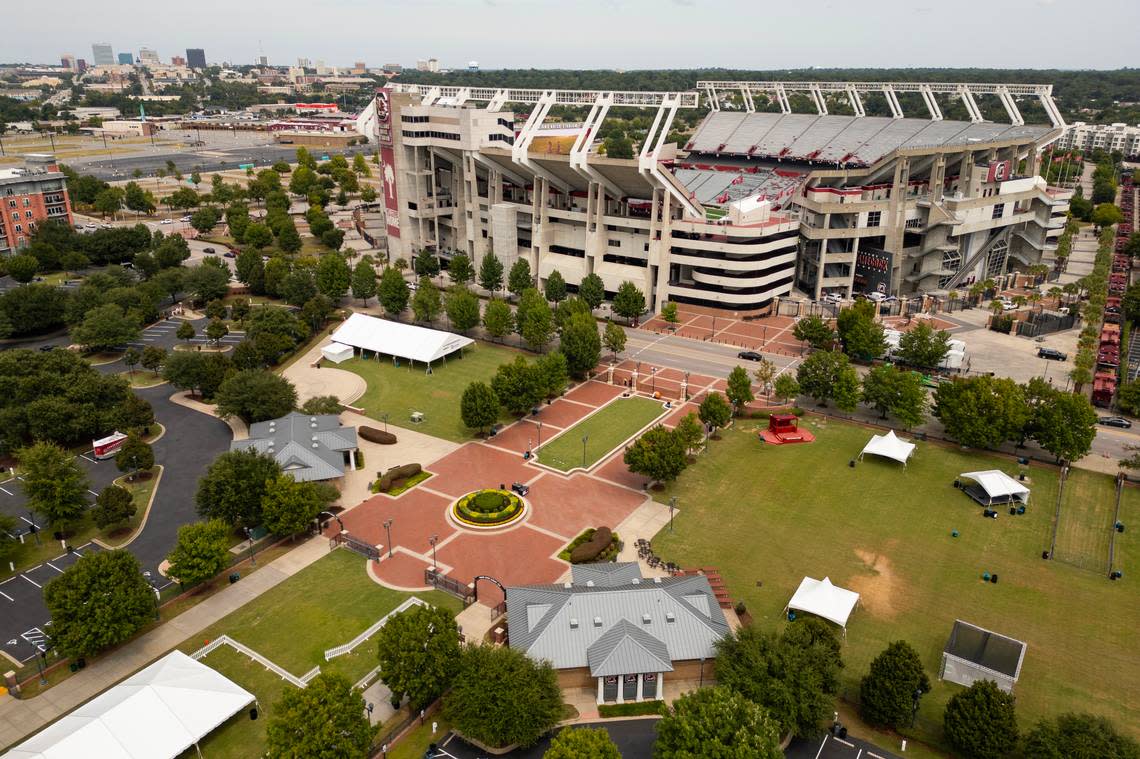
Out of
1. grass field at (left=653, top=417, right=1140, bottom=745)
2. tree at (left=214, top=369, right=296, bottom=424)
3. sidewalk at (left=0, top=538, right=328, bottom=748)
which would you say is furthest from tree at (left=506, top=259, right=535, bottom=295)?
sidewalk at (left=0, top=538, right=328, bottom=748)

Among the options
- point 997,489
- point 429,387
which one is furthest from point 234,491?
point 997,489

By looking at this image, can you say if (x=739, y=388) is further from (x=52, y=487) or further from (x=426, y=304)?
(x=52, y=487)

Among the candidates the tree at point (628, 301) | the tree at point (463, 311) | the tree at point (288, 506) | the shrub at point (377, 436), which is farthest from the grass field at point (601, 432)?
the tree at point (463, 311)

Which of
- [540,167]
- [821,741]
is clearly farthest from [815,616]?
[540,167]

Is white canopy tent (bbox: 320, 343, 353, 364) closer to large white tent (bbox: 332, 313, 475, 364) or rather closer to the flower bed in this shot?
large white tent (bbox: 332, 313, 475, 364)

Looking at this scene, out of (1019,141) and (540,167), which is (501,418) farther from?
(1019,141)

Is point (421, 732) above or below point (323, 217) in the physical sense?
below

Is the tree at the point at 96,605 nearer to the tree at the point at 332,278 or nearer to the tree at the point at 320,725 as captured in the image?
the tree at the point at 320,725
